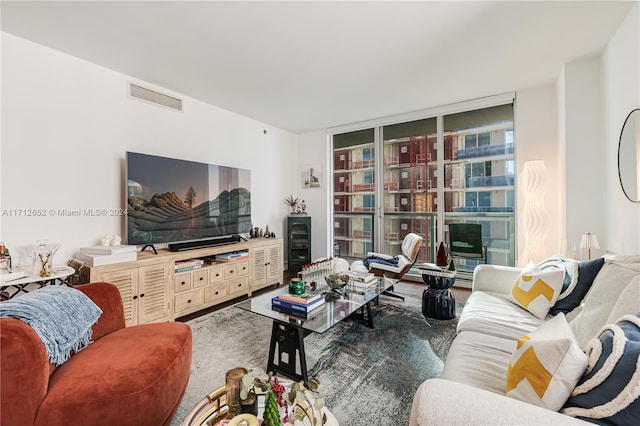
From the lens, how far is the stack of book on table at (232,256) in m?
3.32

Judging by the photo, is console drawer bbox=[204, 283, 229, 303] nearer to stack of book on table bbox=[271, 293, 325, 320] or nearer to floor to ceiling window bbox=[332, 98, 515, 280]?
stack of book on table bbox=[271, 293, 325, 320]

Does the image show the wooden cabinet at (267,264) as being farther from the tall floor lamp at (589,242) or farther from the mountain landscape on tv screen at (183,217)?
the tall floor lamp at (589,242)

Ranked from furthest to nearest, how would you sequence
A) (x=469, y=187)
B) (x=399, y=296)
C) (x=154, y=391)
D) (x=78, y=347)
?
(x=469, y=187) < (x=399, y=296) < (x=78, y=347) < (x=154, y=391)

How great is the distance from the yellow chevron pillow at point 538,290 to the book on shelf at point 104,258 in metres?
3.23

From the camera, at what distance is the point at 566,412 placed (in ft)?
2.80

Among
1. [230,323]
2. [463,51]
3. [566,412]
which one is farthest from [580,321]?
[230,323]

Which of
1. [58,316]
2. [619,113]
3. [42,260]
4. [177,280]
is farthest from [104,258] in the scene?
[619,113]

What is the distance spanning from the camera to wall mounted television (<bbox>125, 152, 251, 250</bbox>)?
9.18ft

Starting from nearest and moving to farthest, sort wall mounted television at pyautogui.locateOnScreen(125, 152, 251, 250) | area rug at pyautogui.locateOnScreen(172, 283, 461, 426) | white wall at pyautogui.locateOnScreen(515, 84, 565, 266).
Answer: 1. area rug at pyautogui.locateOnScreen(172, 283, 461, 426)
2. wall mounted television at pyautogui.locateOnScreen(125, 152, 251, 250)
3. white wall at pyautogui.locateOnScreen(515, 84, 565, 266)

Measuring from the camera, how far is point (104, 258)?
237cm

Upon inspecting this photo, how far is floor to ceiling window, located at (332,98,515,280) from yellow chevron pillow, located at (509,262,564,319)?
2.04 meters

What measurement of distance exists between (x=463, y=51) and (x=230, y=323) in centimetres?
335

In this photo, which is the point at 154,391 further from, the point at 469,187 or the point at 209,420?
the point at 469,187

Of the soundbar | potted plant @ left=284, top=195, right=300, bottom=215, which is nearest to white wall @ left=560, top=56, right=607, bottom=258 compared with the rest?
potted plant @ left=284, top=195, right=300, bottom=215
